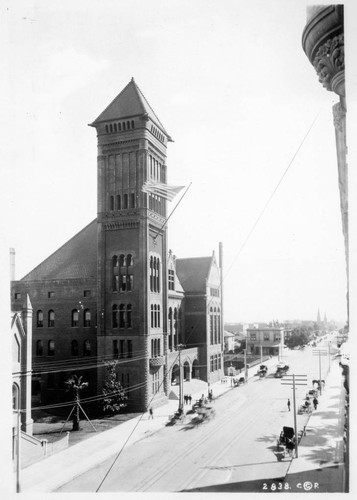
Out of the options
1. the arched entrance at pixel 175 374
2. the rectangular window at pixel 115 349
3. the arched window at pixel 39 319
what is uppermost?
the arched window at pixel 39 319

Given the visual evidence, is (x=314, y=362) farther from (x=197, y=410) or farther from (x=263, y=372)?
(x=263, y=372)

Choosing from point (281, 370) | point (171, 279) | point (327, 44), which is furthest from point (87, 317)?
point (327, 44)

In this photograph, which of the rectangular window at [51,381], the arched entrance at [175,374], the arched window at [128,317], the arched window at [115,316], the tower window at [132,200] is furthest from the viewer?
the arched entrance at [175,374]

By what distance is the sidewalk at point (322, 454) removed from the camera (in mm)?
10531

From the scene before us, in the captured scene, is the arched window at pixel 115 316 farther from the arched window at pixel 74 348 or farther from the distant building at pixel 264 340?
the distant building at pixel 264 340

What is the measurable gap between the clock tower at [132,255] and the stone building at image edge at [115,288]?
5 centimetres

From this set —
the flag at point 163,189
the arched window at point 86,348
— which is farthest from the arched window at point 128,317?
the flag at point 163,189

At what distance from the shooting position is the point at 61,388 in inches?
987

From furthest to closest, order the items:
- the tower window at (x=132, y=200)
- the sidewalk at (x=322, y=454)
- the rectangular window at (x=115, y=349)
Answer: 1. the rectangular window at (x=115, y=349)
2. the tower window at (x=132, y=200)
3. the sidewalk at (x=322, y=454)

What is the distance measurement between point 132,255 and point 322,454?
16.1 metres

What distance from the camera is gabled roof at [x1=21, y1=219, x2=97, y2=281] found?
90.6 feet

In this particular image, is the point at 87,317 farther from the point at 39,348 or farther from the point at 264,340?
the point at 264,340

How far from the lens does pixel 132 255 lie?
85.6 feet

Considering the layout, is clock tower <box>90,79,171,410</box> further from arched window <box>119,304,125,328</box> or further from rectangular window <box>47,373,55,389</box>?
rectangular window <box>47,373,55,389</box>
